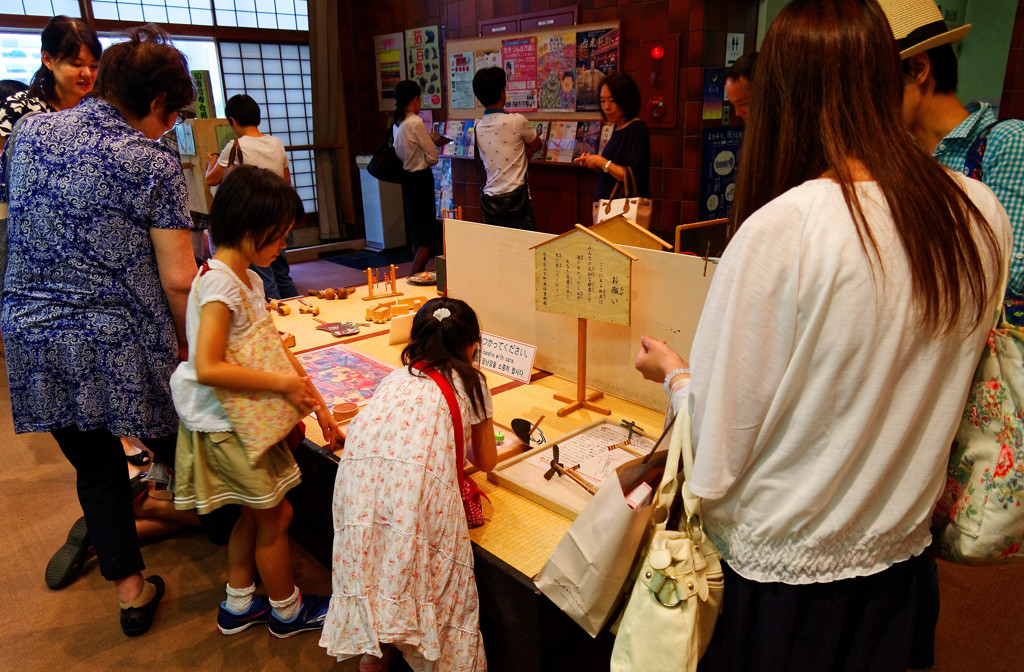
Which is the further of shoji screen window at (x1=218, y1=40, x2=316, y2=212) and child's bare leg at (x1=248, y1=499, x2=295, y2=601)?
shoji screen window at (x1=218, y1=40, x2=316, y2=212)

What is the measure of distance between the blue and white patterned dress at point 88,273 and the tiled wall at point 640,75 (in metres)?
3.20

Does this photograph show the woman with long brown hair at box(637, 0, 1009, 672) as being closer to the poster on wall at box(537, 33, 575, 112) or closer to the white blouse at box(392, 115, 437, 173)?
the poster on wall at box(537, 33, 575, 112)

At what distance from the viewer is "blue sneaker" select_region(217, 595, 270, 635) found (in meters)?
1.88

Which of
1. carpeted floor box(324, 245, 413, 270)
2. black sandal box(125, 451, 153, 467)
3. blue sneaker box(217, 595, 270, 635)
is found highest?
carpeted floor box(324, 245, 413, 270)

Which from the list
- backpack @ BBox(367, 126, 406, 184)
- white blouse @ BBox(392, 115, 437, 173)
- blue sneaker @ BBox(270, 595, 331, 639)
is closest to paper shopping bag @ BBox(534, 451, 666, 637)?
blue sneaker @ BBox(270, 595, 331, 639)

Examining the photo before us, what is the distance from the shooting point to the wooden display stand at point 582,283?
1817 millimetres

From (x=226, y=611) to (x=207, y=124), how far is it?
12.3ft

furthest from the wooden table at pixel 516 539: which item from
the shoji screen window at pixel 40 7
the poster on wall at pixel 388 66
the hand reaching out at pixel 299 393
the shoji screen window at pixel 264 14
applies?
the shoji screen window at pixel 264 14

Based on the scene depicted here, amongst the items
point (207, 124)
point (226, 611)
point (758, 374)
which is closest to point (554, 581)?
point (758, 374)

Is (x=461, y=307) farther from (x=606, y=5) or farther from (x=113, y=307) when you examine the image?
(x=606, y=5)

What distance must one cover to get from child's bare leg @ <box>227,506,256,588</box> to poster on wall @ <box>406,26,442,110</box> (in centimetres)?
493

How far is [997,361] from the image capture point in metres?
0.90

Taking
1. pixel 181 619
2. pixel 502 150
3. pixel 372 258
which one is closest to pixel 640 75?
pixel 502 150

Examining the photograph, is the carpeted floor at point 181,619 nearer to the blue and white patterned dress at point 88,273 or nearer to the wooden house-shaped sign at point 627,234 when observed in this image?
the blue and white patterned dress at point 88,273
